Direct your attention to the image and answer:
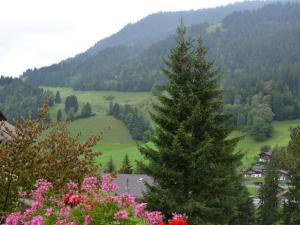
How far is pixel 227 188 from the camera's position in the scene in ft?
78.4

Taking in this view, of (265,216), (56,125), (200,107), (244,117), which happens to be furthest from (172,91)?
(244,117)

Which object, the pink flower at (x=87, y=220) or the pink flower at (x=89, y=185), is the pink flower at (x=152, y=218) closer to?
the pink flower at (x=89, y=185)

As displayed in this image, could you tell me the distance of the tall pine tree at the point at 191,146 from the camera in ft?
73.4

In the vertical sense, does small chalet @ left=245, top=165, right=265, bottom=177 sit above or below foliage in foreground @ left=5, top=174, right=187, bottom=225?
below

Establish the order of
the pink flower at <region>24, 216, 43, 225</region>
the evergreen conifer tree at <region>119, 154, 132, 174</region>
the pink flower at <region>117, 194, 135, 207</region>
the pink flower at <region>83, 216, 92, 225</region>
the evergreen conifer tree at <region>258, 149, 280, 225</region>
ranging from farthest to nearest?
the evergreen conifer tree at <region>258, 149, 280, 225</region>
the evergreen conifer tree at <region>119, 154, 132, 174</region>
the pink flower at <region>117, 194, 135, 207</region>
the pink flower at <region>24, 216, 43, 225</region>
the pink flower at <region>83, 216, 92, 225</region>

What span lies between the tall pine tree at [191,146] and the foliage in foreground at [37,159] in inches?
270

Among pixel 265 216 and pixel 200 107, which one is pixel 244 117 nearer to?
pixel 265 216

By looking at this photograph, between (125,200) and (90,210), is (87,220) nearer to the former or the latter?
(90,210)

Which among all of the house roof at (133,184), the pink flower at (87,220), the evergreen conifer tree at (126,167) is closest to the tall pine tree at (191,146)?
the evergreen conifer tree at (126,167)

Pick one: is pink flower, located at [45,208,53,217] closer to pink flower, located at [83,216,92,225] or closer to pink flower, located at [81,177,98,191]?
pink flower, located at [83,216,92,225]

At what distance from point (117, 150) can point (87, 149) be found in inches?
5607

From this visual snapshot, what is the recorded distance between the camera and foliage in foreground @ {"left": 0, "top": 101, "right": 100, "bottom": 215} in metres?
13.2

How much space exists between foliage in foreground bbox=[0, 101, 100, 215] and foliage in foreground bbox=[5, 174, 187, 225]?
2173mm

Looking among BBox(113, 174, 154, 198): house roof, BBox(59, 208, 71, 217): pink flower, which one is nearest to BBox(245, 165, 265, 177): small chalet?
BBox(113, 174, 154, 198): house roof
